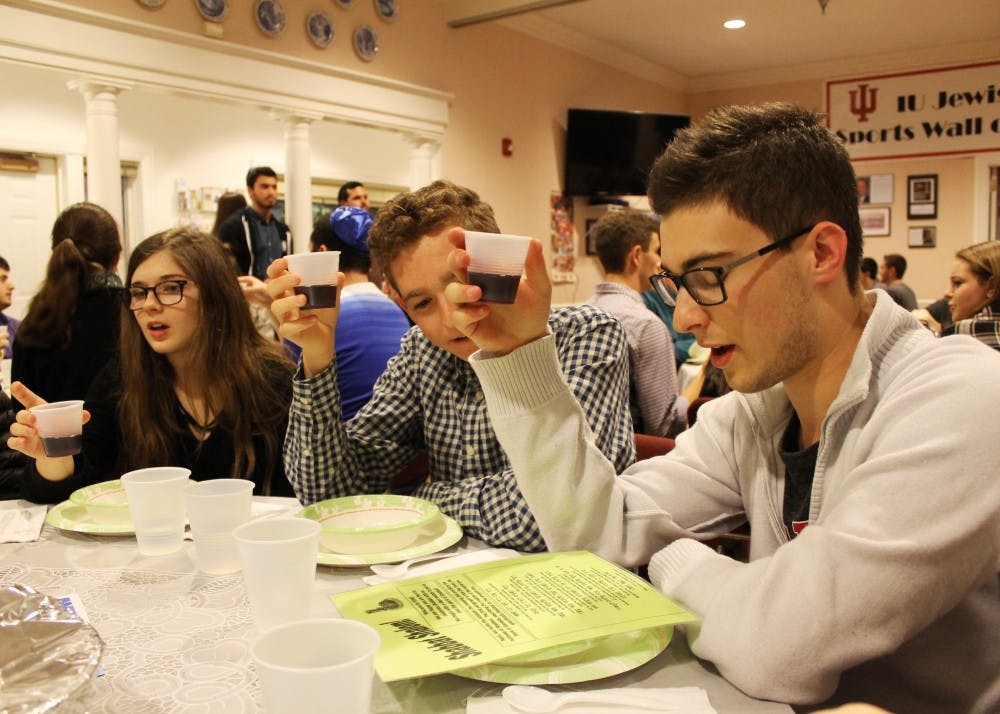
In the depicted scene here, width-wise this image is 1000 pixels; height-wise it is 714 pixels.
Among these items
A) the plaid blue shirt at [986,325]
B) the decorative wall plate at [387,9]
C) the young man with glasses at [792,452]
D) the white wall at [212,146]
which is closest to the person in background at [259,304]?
the young man with glasses at [792,452]

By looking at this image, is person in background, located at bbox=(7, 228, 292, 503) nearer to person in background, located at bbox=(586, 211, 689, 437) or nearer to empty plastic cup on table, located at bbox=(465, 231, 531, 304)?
empty plastic cup on table, located at bbox=(465, 231, 531, 304)

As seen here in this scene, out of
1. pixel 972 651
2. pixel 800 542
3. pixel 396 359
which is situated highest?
pixel 396 359

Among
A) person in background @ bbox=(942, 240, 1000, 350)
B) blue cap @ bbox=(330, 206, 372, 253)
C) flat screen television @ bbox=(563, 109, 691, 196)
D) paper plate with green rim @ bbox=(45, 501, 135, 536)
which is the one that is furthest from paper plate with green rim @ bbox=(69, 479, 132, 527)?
flat screen television @ bbox=(563, 109, 691, 196)

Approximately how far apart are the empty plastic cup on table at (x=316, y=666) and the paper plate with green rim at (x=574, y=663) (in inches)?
6.7

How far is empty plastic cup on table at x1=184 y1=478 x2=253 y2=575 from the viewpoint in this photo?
1246 millimetres

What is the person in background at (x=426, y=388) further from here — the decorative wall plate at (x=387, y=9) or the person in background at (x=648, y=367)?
the decorative wall plate at (x=387, y=9)

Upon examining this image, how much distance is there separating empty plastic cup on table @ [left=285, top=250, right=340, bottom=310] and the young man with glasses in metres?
0.41

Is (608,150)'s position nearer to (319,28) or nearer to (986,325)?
(319,28)

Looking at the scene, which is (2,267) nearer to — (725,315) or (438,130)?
(438,130)

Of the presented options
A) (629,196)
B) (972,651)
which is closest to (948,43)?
(629,196)

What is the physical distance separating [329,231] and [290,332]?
2.19 metres

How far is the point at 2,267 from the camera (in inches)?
159

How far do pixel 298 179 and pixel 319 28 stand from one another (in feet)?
3.36

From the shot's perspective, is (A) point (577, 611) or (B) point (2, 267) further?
(B) point (2, 267)
